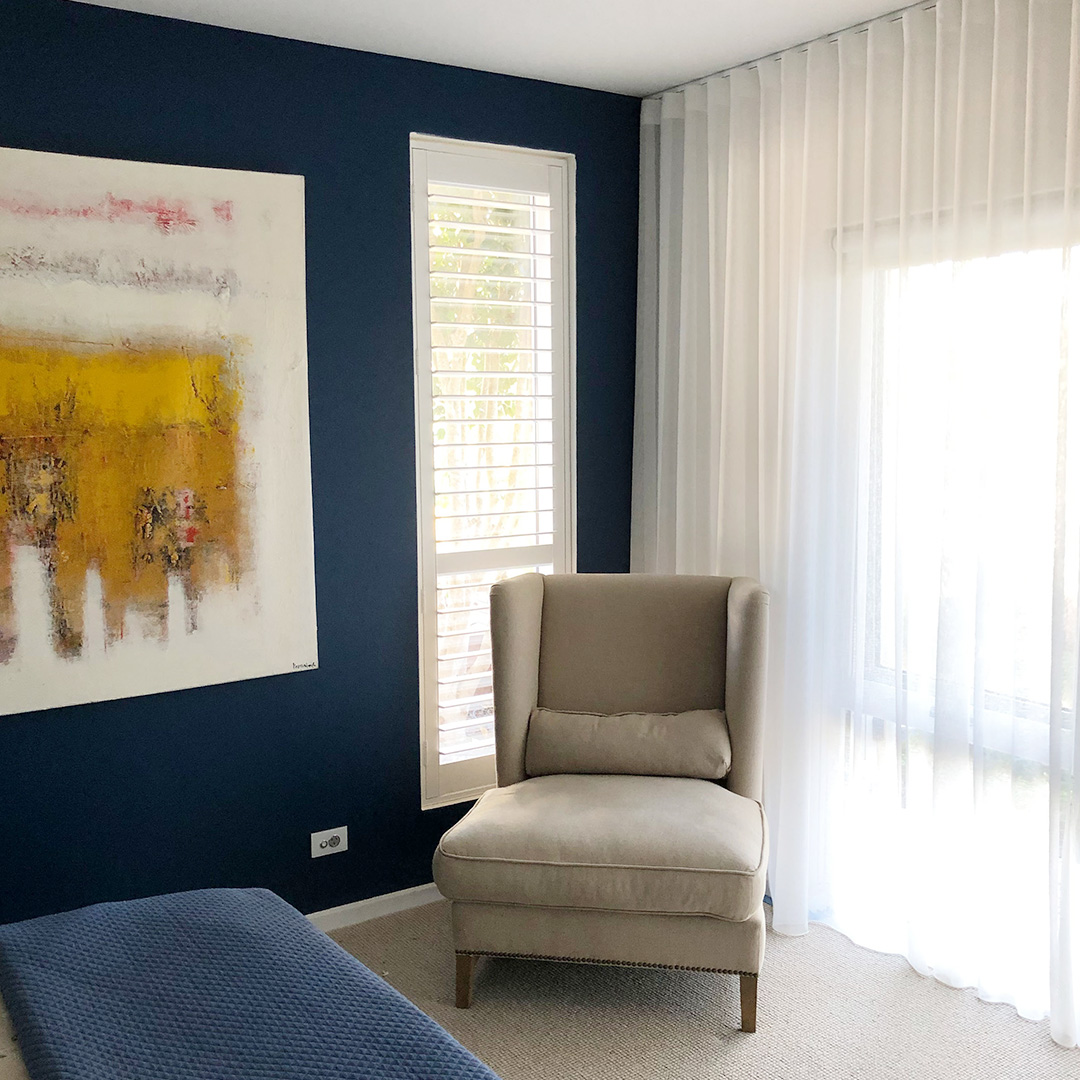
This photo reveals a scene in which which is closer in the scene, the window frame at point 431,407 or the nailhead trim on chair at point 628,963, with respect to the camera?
the nailhead trim on chair at point 628,963

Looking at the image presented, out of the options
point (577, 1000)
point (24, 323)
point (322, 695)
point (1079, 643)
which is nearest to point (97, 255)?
point (24, 323)

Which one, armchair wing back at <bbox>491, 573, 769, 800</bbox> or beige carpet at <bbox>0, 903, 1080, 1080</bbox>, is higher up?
armchair wing back at <bbox>491, 573, 769, 800</bbox>

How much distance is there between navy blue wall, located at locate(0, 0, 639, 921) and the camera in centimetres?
268

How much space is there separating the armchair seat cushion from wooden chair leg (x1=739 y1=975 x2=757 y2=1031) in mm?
174

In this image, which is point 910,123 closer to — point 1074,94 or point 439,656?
point 1074,94

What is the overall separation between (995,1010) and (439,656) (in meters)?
1.77

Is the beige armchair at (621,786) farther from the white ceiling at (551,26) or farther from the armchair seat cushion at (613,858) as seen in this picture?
the white ceiling at (551,26)

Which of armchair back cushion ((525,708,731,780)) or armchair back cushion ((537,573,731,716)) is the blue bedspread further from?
armchair back cushion ((537,573,731,716))

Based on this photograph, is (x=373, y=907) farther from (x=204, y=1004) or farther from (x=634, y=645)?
(x=204, y=1004)

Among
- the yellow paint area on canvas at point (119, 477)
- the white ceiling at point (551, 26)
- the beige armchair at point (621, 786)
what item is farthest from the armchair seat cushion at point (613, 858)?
the white ceiling at point (551, 26)

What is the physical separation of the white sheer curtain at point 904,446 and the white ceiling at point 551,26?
149mm

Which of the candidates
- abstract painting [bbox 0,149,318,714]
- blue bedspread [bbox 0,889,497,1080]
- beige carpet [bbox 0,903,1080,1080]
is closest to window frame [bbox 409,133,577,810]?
abstract painting [bbox 0,149,318,714]

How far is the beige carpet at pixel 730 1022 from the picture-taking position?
247 cm

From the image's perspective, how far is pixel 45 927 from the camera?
186cm
